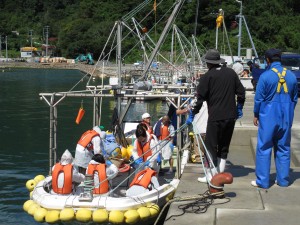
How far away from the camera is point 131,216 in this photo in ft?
28.5

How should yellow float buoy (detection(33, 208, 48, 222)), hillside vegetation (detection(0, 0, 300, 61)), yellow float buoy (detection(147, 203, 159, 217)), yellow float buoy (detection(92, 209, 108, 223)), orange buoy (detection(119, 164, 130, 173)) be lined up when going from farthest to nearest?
hillside vegetation (detection(0, 0, 300, 61)) → orange buoy (detection(119, 164, 130, 173)) → yellow float buoy (detection(33, 208, 48, 222)) → yellow float buoy (detection(147, 203, 159, 217)) → yellow float buoy (detection(92, 209, 108, 223))

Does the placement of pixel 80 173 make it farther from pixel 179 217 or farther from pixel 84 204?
pixel 179 217

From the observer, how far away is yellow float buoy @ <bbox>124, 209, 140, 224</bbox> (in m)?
8.66

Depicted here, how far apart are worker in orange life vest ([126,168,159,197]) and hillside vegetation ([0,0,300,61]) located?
27.7m

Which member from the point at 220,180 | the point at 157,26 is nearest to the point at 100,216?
the point at 220,180

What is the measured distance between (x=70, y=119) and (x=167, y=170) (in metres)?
20.8

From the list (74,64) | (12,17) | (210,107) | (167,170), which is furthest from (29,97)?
(12,17)

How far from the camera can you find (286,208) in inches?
278

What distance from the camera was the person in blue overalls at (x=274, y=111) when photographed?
299 inches

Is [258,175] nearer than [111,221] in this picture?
Yes

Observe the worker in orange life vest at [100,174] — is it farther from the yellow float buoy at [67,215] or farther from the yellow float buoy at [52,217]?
the yellow float buoy at [52,217]

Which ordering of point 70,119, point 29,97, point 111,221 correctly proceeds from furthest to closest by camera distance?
point 29,97 → point 70,119 → point 111,221

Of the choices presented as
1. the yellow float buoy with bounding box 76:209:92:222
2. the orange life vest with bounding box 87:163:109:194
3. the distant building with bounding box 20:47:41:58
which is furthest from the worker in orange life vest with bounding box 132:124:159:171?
the distant building with bounding box 20:47:41:58

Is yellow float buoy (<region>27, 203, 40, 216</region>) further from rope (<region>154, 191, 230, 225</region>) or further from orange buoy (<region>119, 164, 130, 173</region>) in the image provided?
rope (<region>154, 191, 230, 225</region>)
